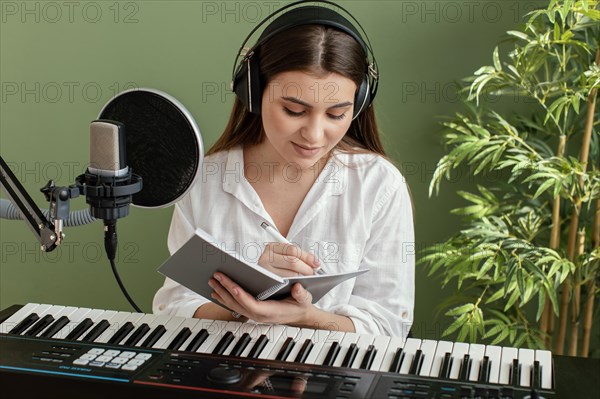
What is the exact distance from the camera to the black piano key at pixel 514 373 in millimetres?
1623

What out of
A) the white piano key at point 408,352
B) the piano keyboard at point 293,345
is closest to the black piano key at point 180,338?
the piano keyboard at point 293,345

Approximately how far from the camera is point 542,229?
3.03m

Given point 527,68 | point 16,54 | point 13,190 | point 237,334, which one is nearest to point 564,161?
point 527,68

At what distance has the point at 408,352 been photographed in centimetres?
→ 177

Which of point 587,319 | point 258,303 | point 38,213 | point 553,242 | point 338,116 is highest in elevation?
point 338,116

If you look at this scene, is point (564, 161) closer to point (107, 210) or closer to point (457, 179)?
point (457, 179)

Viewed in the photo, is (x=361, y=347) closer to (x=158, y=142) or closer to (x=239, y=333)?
(x=239, y=333)

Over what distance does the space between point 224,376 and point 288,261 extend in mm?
433

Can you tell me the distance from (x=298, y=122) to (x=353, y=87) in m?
0.16

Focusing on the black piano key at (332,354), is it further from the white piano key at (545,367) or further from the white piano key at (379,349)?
the white piano key at (545,367)

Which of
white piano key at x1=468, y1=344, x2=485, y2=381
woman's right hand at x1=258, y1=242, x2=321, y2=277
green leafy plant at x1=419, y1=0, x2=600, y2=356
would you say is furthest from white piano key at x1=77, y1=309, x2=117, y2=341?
green leafy plant at x1=419, y1=0, x2=600, y2=356

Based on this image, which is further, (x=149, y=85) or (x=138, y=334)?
(x=149, y=85)

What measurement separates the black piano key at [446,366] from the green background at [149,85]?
161cm

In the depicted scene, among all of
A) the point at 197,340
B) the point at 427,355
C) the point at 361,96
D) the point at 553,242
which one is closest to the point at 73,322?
the point at 197,340
